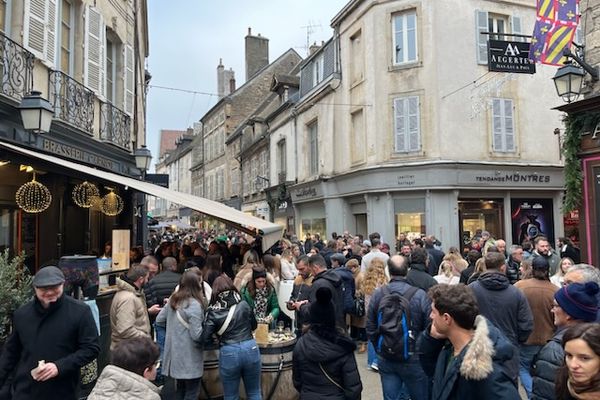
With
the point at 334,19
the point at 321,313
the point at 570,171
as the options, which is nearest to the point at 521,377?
the point at 321,313

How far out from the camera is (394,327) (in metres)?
4.00

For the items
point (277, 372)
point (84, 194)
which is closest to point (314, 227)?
point (84, 194)

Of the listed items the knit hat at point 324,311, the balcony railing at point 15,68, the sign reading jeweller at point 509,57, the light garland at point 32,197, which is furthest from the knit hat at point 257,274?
the sign reading jeweller at point 509,57

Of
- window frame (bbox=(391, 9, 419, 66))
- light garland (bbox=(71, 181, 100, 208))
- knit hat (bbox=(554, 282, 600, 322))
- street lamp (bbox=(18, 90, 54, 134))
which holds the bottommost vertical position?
knit hat (bbox=(554, 282, 600, 322))

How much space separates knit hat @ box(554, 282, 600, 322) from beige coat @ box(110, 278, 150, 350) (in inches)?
146

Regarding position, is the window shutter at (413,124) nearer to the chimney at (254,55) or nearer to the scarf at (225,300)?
the scarf at (225,300)

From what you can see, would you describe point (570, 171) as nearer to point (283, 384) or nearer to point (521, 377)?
point (521, 377)

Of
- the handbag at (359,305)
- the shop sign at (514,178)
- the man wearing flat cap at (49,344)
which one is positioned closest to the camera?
the man wearing flat cap at (49,344)

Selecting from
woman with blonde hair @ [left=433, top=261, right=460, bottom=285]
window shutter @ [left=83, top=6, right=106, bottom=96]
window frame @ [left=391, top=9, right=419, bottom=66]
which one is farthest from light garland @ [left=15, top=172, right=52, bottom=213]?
window frame @ [left=391, top=9, right=419, bottom=66]

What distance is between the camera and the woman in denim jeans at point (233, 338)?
165 inches

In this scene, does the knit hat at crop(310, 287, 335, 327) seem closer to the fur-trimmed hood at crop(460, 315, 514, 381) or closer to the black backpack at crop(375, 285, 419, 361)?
the black backpack at crop(375, 285, 419, 361)

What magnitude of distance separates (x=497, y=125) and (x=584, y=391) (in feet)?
48.2

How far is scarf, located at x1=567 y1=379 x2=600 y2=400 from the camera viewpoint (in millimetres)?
1892

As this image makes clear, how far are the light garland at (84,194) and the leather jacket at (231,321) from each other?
585 cm
